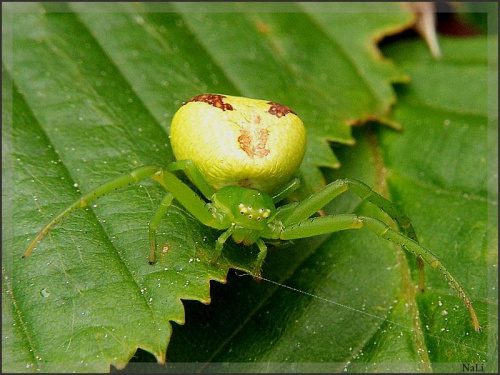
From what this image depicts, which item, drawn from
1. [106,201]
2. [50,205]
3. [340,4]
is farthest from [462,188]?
[50,205]

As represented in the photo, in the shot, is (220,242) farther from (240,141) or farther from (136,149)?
(136,149)

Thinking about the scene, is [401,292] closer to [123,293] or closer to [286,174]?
[286,174]

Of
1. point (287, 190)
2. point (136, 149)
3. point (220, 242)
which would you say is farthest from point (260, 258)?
point (136, 149)

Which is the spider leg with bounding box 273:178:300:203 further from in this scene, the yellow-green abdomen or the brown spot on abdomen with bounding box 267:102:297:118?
the brown spot on abdomen with bounding box 267:102:297:118

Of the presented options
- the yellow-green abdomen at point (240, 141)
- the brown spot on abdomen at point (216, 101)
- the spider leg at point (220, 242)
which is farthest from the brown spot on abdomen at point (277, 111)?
the spider leg at point (220, 242)

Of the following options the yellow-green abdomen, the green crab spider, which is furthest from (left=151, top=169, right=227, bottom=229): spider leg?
the yellow-green abdomen

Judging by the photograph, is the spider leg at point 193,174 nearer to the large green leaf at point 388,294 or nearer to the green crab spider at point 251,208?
the green crab spider at point 251,208

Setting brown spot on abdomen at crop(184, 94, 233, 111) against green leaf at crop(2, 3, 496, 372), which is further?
brown spot on abdomen at crop(184, 94, 233, 111)
